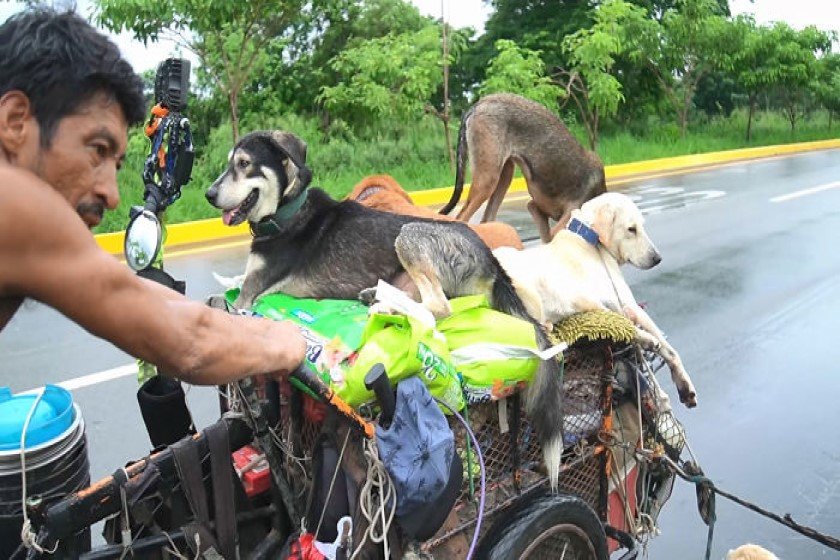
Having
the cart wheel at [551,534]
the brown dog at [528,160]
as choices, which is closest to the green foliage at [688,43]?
the brown dog at [528,160]

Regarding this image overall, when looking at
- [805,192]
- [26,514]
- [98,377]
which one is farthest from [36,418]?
[805,192]

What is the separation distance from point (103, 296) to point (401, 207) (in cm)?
239

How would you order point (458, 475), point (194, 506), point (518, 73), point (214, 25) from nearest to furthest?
1. point (458, 475)
2. point (194, 506)
3. point (214, 25)
4. point (518, 73)

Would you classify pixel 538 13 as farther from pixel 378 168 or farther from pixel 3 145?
pixel 3 145

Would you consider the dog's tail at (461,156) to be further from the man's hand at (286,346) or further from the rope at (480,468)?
the man's hand at (286,346)

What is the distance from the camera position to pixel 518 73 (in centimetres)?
1438

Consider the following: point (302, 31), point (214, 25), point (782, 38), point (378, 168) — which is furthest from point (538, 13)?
point (214, 25)

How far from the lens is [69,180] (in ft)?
4.98

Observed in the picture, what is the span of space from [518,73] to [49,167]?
534 inches

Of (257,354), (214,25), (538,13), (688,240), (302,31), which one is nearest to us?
(257,354)

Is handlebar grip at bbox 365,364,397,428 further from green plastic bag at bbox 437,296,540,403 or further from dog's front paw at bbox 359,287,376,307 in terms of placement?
dog's front paw at bbox 359,287,376,307

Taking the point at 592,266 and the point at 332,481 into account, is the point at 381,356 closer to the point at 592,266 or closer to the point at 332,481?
the point at 332,481

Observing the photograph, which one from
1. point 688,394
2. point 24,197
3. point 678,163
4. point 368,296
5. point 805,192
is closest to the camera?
point 24,197

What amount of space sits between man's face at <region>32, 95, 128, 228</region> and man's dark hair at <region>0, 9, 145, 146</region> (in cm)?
2
